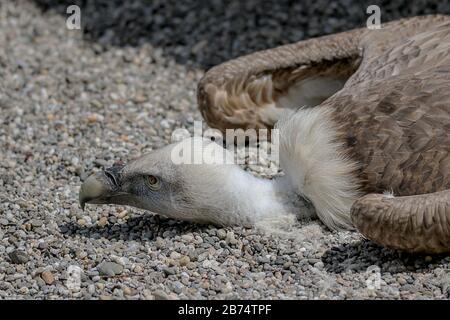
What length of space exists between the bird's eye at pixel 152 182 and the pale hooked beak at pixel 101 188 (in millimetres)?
187

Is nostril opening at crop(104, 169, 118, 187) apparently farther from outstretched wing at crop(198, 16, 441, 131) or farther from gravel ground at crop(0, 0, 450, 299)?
outstretched wing at crop(198, 16, 441, 131)

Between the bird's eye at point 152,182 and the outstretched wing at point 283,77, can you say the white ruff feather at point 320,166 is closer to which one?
the bird's eye at point 152,182

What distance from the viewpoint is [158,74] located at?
9.22 meters

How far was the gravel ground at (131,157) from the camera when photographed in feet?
18.6

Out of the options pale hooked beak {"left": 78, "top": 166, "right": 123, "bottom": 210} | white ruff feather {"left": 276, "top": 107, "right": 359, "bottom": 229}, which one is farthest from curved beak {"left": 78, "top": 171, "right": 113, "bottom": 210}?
white ruff feather {"left": 276, "top": 107, "right": 359, "bottom": 229}

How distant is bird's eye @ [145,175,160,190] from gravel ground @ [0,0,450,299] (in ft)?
0.99

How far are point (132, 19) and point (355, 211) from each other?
5022mm

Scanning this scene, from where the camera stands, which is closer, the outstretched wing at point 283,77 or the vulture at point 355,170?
the vulture at point 355,170

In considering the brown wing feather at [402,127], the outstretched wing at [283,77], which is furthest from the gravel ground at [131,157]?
the outstretched wing at [283,77]

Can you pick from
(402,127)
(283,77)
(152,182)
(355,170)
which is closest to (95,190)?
(152,182)

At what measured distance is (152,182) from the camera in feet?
20.8

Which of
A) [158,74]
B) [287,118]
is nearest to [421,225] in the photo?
[287,118]

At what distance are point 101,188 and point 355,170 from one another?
5.11 feet

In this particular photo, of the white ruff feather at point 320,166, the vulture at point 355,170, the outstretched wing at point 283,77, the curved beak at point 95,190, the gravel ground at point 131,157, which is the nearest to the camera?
the vulture at point 355,170
